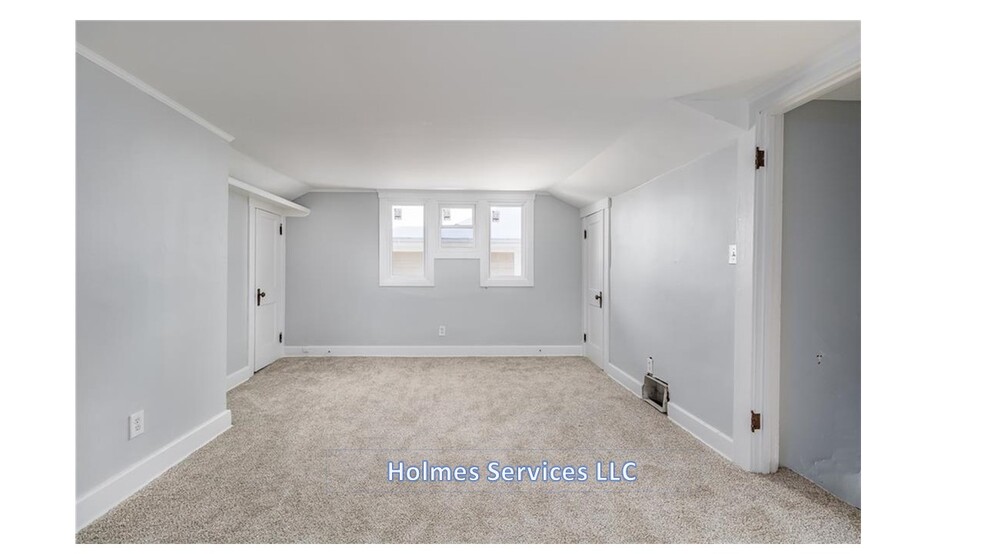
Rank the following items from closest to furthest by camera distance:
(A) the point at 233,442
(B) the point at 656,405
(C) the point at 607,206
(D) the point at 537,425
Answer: (A) the point at 233,442, (D) the point at 537,425, (B) the point at 656,405, (C) the point at 607,206

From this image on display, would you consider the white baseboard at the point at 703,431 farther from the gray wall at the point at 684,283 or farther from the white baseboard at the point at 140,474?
the white baseboard at the point at 140,474

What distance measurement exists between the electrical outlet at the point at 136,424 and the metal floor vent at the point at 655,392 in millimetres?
3229

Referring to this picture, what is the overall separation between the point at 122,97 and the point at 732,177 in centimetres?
315

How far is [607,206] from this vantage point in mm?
4414

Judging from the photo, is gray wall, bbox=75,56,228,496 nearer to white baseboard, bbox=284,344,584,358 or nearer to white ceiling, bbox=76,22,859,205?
white ceiling, bbox=76,22,859,205

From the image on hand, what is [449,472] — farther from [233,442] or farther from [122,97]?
[122,97]

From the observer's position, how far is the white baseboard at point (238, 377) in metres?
3.83

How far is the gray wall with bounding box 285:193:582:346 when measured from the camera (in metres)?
5.16

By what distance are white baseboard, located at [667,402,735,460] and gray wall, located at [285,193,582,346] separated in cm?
228

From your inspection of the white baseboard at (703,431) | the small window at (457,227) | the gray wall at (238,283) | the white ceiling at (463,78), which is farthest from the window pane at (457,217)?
the white baseboard at (703,431)

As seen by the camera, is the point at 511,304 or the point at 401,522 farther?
the point at 511,304

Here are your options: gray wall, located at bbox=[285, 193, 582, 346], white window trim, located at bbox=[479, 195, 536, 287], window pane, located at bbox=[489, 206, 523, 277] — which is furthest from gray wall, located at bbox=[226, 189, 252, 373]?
window pane, located at bbox=[489, 206, 523, 277]

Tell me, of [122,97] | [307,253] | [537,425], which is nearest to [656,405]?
[537,425]

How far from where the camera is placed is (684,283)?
3.03 m
